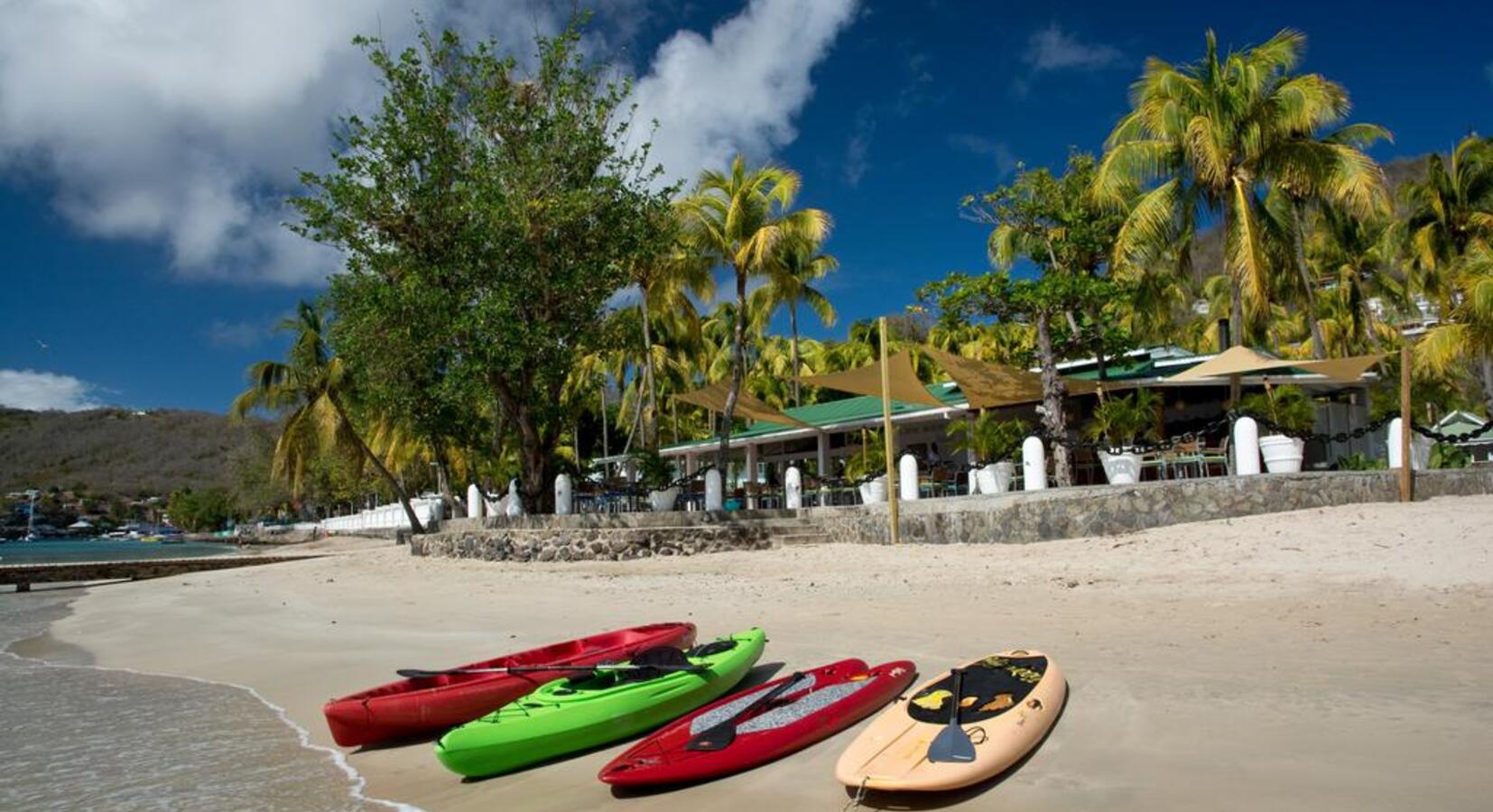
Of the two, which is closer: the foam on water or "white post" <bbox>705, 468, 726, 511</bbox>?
the foam on water

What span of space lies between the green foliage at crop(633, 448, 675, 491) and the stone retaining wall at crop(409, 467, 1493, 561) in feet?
6.13

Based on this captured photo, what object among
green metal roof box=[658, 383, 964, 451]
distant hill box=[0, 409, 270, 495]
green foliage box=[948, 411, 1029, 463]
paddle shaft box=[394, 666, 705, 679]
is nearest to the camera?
paddle shaft box=[394, 666, 705, 679]

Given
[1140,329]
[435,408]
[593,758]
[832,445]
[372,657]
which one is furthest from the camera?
[832,445]

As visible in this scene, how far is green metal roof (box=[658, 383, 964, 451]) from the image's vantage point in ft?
74.0

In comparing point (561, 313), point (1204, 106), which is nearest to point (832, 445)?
point (561, 313)

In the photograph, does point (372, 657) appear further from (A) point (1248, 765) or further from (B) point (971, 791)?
(A) point (1248, 765)

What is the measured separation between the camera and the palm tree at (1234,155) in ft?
59.4

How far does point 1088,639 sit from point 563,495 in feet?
45.4

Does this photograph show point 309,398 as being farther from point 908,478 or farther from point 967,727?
point 967,727

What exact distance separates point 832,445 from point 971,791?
22.5 metres

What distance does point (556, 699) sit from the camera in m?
5.84

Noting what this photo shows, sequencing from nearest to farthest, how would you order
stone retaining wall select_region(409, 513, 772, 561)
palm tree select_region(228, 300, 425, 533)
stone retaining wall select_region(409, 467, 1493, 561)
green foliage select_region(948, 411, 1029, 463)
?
→ stone retaining wall select_region(409, 467, 1493, 561)
stone retaining wall select_region(409, 513, 772, 561)
green foliage select_region(948, 411, 1029, 463)
palm tree select_region(228, 300, 425, 533)

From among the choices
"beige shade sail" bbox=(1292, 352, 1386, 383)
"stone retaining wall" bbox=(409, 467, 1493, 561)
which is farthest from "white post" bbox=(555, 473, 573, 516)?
"beige shade sail" bbox=(1292, 352, 1386, 383)

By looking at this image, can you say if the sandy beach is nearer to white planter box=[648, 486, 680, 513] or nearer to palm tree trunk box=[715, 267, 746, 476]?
white planter box=[648, 486, 680, 513]
